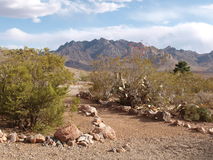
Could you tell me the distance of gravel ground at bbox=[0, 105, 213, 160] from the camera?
24.2 feet

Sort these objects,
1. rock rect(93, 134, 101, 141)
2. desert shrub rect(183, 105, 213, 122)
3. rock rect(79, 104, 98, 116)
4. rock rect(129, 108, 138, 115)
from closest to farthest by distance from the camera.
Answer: rock rect(93, 134, 101, 141) < desert shrub rect(183, 105, 213, 122) < rock rect(79, 104, 98, 116) < rock rect(129, 108, 138, 115)

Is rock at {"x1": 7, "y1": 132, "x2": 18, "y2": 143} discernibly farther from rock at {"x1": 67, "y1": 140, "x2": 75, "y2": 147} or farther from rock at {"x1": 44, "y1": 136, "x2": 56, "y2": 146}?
rock at {"x1": 67, "y1": 140, "x2": 75, "y2": 147}

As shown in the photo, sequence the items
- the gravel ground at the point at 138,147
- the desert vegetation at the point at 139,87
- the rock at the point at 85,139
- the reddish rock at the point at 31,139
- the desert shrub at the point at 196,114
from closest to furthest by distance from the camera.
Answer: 1. the gravel ground at the point at 138,147
2. the reddish rock at the point at 31,139
3. the rock at the point at 85,139
4. the desert shrub at the point at 196,114
5. the desert vegetation at the point at 139,87

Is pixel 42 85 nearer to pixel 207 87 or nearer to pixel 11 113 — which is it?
pixel 11 113

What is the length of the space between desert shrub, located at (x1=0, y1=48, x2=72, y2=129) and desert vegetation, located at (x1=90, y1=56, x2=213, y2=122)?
16.9ft

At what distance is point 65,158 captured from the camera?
716 cm

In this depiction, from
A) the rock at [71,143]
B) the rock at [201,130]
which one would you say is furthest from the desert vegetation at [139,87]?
the rock at [71,143]

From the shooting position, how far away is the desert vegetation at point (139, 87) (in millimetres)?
14273

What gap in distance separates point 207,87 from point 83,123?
39.0 feet

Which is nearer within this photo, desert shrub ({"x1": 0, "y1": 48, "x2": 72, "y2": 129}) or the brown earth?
the brown earth

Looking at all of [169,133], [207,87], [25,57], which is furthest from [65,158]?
[207,87]

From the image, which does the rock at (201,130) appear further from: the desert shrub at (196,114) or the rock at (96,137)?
the rock at (96,137)

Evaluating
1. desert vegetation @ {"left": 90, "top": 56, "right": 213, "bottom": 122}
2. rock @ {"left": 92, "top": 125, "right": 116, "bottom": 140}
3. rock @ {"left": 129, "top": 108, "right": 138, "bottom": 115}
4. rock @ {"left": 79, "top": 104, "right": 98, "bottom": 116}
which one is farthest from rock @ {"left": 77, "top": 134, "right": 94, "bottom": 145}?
desert vegetation @ {"left": 90, "top": 56, "right": 213, "bottom": 122}

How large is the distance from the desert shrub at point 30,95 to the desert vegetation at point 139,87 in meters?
5.15
